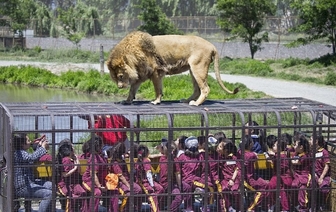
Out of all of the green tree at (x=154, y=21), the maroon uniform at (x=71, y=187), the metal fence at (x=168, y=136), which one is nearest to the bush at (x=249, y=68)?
the green tree at (x=154, y=21)

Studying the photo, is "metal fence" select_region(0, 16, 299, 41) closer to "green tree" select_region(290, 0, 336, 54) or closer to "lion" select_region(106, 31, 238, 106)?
"green tree" select_region(290, 0, 336, 54)

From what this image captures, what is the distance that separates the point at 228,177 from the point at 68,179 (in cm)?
209

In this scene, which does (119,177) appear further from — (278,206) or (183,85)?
(183,85)

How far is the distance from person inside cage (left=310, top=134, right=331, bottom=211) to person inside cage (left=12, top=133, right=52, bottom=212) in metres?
3.62

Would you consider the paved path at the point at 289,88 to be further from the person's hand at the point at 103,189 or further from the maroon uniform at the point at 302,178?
the person's hand at the point at 103,189

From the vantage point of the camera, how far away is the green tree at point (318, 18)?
3197 cm

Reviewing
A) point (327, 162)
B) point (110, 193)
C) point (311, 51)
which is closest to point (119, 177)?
point (110, 193)

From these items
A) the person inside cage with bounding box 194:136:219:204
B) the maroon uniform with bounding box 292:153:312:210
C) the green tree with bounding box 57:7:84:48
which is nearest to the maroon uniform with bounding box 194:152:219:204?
the person inside cage with bounding box 194:136:219:204

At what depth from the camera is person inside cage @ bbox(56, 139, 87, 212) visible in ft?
27.8

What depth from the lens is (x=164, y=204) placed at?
8938mm

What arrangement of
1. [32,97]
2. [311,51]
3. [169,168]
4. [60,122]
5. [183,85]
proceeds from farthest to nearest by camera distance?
[311,51], [32,97], [183,85], [60,122], [169,168]

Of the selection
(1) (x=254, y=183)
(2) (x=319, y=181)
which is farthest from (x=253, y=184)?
(2) (x=319, y=181)

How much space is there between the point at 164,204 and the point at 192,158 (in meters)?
0.71

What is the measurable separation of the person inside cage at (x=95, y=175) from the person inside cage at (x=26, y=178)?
18.5 inches
